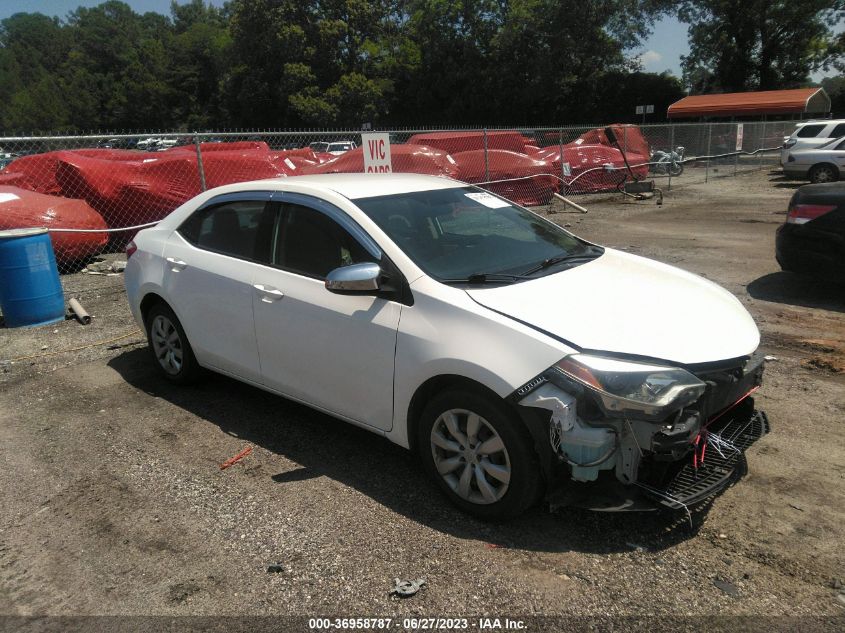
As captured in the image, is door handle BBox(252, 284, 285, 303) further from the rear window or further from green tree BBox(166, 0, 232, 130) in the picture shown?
green tree BBox(166, 0, 232, 130)

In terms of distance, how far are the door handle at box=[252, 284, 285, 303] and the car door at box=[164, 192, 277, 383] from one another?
9cm

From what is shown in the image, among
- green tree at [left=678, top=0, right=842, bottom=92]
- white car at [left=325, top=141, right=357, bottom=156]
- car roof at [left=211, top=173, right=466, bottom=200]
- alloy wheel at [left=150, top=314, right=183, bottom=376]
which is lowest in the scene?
alloy wheel at [left=150, top=314, right=183, bottom=376]

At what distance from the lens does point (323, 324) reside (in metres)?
3.64

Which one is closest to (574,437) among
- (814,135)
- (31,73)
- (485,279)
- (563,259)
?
(485,279)

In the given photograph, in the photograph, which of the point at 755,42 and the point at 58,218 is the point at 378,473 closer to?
the point at 58,218

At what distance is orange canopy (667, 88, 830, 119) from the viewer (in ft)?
126

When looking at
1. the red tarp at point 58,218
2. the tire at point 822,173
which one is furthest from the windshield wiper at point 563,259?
the tire at point 822,173

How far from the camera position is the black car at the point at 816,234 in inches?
252

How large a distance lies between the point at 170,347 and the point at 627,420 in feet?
11.7

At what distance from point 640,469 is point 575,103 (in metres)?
49.6

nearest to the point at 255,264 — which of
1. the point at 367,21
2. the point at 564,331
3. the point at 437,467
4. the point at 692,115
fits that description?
the point at 437,467

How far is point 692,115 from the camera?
1697 inches

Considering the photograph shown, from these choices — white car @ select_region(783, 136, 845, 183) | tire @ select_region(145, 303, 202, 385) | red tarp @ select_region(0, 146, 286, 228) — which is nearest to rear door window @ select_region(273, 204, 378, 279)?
tire @ select_region(145, 303, 202, 385)

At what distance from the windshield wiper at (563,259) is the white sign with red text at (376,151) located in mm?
5808
